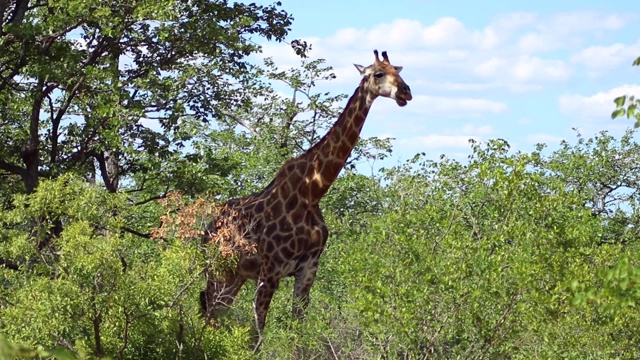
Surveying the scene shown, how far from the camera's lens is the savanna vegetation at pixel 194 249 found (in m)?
10.1

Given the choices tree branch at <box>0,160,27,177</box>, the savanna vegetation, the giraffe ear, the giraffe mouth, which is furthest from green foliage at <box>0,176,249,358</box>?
tree branch at <box>0,160,27,177</box>

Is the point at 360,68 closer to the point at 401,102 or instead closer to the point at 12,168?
the point at 401,102

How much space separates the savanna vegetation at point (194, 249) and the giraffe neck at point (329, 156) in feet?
2.73

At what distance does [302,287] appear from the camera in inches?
525

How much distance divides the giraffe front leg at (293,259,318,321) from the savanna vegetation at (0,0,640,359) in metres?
0.21

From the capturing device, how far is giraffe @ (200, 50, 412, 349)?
1324 cm

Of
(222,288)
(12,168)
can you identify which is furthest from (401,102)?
(12,168)

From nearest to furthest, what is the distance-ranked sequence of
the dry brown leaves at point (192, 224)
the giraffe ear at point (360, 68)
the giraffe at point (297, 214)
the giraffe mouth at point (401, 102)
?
the dry brown leaves at point (192, 224)
the giraffe mouth at point (401, 102)
the giraffe at point (297, 214)
the giraffe ear at point (360, 68)

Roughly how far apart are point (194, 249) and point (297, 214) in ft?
10.3

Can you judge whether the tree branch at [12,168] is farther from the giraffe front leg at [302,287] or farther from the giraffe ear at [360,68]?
the giraffe ear at [360,68]

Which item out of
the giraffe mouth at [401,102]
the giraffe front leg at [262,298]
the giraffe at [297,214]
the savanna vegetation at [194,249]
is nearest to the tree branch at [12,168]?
the savanna vegetation at [194,249]

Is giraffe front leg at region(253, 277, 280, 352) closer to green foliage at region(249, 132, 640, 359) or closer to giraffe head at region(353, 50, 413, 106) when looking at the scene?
green foliage at region(249, 132, 640, 359)

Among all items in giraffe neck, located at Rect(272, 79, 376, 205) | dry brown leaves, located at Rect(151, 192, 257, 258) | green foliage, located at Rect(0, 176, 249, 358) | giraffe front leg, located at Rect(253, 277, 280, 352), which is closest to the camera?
green foliage, located at Rect(0, 176, 249, 358)

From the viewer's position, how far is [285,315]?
14336 mm
